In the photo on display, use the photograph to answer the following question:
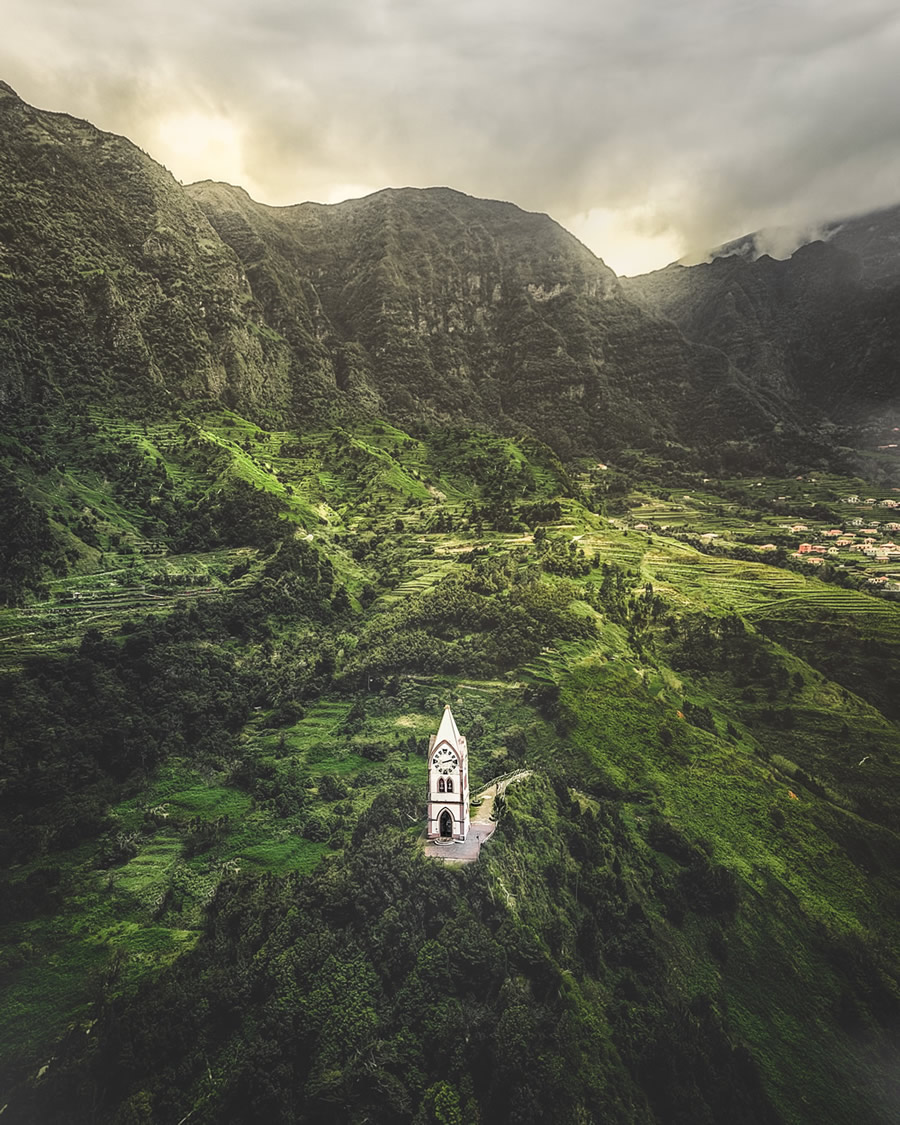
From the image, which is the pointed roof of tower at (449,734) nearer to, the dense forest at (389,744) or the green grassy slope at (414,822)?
the dense forest at (389,744)

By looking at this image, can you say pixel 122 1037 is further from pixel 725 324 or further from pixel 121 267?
pixel 725 324

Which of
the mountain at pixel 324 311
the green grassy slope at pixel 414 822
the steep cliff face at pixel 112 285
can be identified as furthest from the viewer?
the mountain at pixel 324 311

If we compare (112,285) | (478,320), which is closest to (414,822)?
(112,285)

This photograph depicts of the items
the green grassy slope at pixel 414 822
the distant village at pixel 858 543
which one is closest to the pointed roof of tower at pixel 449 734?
the green grassy slope at pixel 414 822

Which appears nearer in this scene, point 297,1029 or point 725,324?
point 297,1029

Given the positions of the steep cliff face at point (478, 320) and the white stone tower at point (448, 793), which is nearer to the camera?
the white stone tower at point (448, 793)

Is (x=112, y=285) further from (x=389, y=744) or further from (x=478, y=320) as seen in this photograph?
(x=478, y=320)

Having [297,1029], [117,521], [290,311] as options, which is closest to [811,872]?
[297,1029]

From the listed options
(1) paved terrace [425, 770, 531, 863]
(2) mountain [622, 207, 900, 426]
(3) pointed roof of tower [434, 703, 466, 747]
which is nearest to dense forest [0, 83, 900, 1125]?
(1) paved terrace [425, 770, 531, 863]
